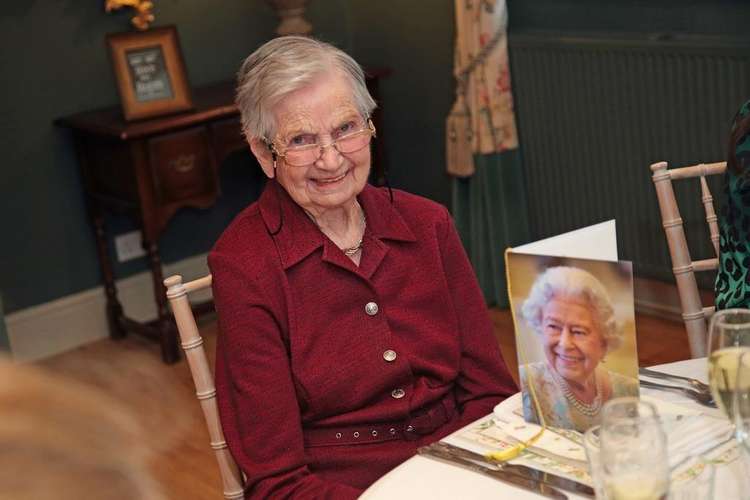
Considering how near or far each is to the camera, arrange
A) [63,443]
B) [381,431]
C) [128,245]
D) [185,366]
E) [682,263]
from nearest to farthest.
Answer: [63,443], [381,431], [682,263], [185,366], [128,245]

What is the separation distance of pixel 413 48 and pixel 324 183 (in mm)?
2695

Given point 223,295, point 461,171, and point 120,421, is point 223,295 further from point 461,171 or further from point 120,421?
point 461,171

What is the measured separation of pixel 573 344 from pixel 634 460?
32 centimetres

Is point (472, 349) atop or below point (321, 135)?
below

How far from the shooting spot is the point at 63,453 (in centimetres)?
53

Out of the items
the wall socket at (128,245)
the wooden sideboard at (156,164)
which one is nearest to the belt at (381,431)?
the wooden sideboard at (156,164)

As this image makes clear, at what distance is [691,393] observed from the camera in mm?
1528

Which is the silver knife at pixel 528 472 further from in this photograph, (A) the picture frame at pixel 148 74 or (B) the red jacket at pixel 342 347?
(A) the picture frame at pixel 148 74

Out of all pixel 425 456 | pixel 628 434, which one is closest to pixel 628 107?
pixel 425 456

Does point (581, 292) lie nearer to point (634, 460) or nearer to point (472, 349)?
point (634, 460)

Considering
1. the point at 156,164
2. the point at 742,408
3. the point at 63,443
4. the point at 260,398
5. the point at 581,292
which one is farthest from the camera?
the point at 156,164

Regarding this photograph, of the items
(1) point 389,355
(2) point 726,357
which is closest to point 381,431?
(1) point 389,355

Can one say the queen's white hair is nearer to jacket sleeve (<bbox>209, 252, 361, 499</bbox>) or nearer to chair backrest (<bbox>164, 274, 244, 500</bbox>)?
jacket sleeve (<bbox>209, 252, 361, 499</bbox>)

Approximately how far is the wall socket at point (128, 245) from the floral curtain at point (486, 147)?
1.21m
